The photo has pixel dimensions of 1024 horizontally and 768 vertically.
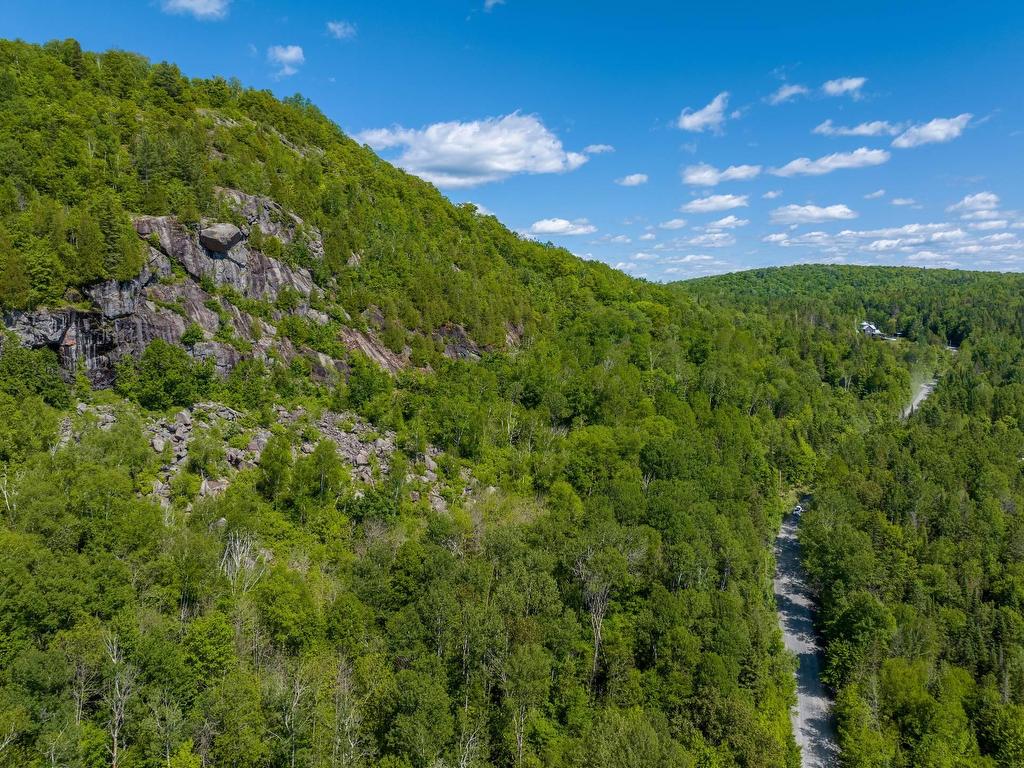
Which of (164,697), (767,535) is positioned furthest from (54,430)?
(767,535)

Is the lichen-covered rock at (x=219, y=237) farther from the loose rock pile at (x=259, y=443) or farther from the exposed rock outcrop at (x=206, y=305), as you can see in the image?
the loose rock pile at (x=259, y=443)

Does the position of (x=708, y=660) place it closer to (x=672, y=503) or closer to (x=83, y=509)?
(x=672, y=503)

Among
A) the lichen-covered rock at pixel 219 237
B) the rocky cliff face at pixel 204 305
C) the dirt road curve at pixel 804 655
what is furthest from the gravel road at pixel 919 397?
the lichen-covered rock at pixel 219 237

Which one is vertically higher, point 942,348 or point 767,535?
point 942,348

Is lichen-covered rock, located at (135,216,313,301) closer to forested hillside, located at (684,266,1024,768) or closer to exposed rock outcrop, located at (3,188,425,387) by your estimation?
exposed rock outcrop, located at (3,188,425,387)

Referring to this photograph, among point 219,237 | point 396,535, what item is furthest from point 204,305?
point 396,535

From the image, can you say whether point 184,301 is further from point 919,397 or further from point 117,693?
point 919,397
